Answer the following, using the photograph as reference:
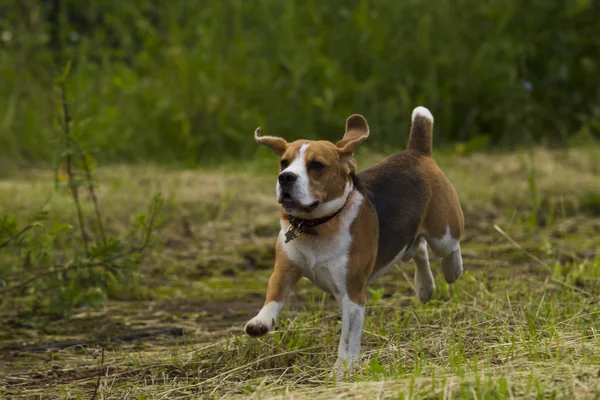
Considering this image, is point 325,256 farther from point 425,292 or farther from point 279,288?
point 425,292

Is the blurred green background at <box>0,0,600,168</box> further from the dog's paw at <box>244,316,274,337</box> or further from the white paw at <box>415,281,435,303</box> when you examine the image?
the dog's paw at <box>244,316,274,337</box>

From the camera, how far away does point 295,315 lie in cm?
561

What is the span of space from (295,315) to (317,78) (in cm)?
447

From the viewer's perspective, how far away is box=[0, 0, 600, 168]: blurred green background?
957 centimetres

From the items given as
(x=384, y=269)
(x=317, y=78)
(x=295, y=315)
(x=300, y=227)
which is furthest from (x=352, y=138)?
(x=317, y=78)

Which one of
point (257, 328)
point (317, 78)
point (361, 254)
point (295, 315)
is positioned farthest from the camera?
point (317, 78)

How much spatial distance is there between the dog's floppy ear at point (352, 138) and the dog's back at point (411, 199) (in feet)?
0.81

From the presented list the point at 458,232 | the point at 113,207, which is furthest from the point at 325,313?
the point at 113,207

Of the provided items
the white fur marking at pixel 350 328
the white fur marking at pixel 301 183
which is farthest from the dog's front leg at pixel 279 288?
the white fur marking at pixel 301 183

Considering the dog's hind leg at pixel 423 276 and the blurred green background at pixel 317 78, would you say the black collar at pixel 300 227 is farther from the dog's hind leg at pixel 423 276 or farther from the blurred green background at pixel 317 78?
the blurred green background at pixel 317 78

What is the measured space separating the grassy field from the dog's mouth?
0.66 meters

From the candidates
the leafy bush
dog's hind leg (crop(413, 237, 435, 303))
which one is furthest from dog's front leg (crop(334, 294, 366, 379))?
the leafy bush

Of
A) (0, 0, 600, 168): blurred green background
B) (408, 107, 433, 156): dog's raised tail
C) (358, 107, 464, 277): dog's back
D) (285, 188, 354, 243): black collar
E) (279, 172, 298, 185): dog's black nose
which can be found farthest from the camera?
(0, 0, 600, 168): blurred green background

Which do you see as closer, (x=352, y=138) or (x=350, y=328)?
(x=350, y=328)
